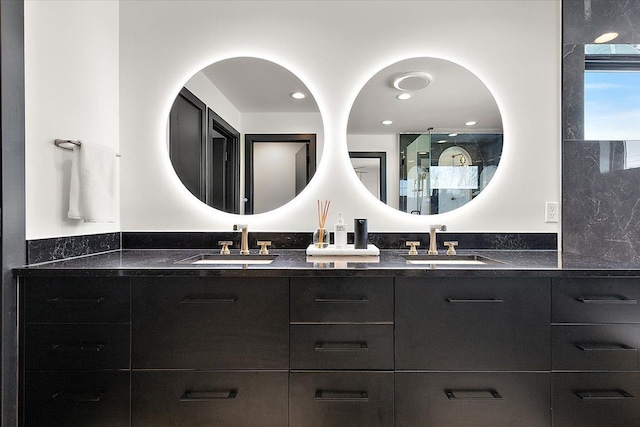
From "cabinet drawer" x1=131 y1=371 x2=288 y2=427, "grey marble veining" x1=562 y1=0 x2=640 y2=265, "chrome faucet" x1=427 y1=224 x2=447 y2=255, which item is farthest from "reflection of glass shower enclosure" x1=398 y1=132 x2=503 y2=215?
"cabinet drawer" x1=131 y1=371 x2=288 y2=427

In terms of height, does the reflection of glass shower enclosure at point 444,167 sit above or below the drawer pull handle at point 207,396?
above

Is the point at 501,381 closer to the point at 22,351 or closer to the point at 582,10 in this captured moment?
the point at 22,351

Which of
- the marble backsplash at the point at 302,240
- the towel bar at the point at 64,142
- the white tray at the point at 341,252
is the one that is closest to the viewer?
the towel bar at the point at 64,142

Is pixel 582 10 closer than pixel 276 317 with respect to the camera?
No

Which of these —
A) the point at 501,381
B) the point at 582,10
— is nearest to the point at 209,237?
the point at 501,381

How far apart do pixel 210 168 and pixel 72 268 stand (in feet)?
2.80

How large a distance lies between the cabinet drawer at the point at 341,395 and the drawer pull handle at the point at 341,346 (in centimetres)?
9

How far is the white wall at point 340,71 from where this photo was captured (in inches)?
76.6

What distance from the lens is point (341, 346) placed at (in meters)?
1.31

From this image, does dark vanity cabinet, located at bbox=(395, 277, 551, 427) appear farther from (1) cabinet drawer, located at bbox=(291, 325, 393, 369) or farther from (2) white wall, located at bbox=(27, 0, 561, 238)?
(2) white wall, located at bbox=(27, 0, 561, 238)

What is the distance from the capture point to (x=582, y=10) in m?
1.91

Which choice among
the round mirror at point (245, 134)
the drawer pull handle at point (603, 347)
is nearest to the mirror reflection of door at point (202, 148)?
the round mirror at point (245, 134)

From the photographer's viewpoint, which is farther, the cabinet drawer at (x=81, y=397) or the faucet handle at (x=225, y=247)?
the faucet handle at (x=225, y=247)

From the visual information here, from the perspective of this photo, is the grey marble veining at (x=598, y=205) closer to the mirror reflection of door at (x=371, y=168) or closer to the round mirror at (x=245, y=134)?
the mirror reflection of door at (x=371, y=168)
